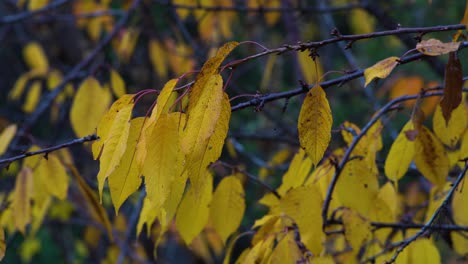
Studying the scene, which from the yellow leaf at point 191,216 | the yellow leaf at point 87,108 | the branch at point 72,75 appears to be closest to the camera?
the yellow leaf at point 191,216

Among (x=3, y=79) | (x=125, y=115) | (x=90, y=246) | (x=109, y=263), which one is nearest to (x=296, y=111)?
(x=109, y=263)

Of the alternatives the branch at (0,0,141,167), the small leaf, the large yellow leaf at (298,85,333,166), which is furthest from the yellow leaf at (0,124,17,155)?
the small leaf

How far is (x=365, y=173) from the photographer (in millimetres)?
1029

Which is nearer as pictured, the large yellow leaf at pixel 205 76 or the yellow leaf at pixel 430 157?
the large yellow leaf at pixel 205 76

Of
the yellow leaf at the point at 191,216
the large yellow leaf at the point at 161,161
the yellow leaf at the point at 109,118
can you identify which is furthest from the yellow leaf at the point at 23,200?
the large yellow leaf at the point at 161,161

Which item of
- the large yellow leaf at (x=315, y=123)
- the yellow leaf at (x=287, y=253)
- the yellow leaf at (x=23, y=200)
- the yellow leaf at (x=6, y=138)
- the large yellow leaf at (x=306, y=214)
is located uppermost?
the yellow leaf at (x=6, y=138)

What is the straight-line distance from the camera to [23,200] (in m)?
1.17

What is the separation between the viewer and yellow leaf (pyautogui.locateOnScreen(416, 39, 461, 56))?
669 mm

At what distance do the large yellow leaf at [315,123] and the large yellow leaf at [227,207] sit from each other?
327 mm

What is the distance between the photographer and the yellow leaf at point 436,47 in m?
0.67

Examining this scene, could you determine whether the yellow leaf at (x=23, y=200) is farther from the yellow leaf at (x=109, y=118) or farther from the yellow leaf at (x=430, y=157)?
the yellow leaf at (x=430, y=157)

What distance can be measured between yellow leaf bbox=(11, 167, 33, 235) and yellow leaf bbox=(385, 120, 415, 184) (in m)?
0.67

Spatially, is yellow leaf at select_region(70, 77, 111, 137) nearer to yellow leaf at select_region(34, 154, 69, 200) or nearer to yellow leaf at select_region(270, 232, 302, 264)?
yellow leaf at select_region(34, 154, 69, 200)

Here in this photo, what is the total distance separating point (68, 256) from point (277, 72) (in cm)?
162
